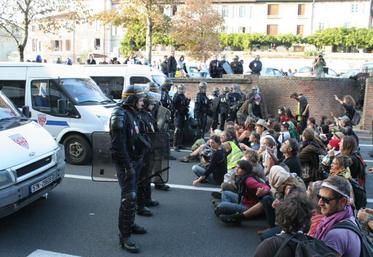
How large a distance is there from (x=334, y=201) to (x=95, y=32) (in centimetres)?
6919

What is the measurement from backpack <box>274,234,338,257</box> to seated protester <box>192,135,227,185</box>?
17.2 feet

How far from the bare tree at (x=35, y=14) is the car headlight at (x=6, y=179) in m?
15.6

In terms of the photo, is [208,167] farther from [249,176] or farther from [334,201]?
[334,201]

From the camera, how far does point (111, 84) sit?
1386 centimetres

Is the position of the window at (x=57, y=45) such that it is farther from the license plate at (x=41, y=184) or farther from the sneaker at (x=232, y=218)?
the sneaker at (x=232, y=218)

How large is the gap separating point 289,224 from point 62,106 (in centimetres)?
737

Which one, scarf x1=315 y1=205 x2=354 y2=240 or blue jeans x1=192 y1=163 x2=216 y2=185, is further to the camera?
blue jeans x1=192 y1=163 x2=216 y2=185

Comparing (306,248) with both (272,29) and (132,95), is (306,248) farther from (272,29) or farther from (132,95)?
(272,29)

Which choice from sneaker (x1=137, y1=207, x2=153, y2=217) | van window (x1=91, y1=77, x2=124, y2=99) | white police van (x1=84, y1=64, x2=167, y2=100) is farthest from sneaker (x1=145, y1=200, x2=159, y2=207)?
van window (x1=91, y1=77, x2=124, y2=99)

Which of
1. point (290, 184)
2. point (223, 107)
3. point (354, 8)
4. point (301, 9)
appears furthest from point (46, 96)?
point (354, 8)

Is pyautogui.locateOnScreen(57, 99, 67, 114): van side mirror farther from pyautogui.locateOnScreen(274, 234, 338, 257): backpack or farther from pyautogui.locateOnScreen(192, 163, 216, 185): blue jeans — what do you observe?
pyautogui.locateOnScreen(274, 234, 338, 257): backpack

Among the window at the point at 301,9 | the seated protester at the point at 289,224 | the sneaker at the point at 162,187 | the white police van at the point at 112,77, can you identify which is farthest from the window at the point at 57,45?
the seated protester at the point at 289,224

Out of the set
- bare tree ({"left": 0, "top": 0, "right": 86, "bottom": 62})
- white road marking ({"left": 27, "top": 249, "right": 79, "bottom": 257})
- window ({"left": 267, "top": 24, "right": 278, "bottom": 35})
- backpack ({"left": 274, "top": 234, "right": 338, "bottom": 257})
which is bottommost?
white road marking ({"left": 27, "top": 249, "right": 79, "bottom": 257})

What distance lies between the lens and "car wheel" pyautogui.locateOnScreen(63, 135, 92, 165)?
31.2 ft
